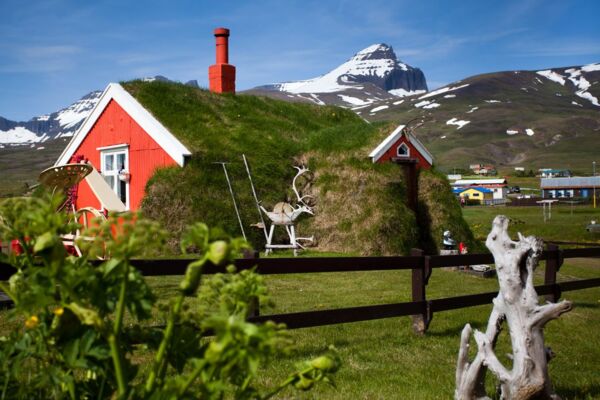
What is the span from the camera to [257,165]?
18.0m

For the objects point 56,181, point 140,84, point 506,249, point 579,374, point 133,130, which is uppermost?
point 140,84

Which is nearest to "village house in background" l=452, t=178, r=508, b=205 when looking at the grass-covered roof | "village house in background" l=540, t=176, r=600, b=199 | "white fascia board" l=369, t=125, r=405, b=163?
"village house in background" l=540, t=176, r=600, b=199

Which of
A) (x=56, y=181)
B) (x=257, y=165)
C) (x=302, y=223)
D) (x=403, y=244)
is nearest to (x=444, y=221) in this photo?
(x=403, y=244)

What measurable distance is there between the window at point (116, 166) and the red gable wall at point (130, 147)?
172mm

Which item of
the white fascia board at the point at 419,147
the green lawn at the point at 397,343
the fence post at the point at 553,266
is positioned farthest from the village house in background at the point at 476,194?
the fence post at the point at 553,266

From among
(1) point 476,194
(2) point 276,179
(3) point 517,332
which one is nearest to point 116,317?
(3) point 517,332

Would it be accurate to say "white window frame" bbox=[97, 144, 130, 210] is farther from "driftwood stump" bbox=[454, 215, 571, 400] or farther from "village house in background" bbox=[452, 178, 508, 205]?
"village house in background" bbox=[452, 178, 508, 205]

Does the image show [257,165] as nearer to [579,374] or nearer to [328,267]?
[328,267]

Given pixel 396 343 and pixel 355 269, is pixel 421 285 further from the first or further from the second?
pixel 355 269

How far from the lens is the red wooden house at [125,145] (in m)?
17.4

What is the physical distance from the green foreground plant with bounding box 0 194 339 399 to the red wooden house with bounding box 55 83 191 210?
49.9 ft

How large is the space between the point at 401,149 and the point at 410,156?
0.52 m

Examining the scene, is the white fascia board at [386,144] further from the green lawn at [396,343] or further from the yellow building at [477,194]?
the yellow building at [477,194]

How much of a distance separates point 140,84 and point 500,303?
17.5m
